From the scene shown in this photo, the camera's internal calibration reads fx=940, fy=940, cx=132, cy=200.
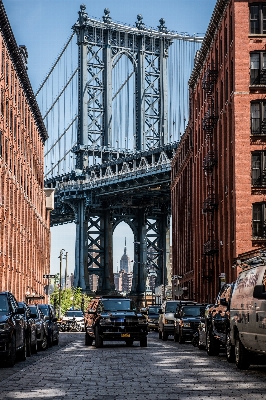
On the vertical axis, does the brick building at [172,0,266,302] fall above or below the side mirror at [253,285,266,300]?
above

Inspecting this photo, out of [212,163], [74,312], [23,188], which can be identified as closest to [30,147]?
[23,188]

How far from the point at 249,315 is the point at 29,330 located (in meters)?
10.5

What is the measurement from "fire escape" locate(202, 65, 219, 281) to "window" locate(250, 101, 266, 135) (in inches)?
396

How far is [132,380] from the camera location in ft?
58.4

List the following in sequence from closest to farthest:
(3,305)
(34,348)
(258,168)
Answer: (3,305)
(34,348)
(258,168)

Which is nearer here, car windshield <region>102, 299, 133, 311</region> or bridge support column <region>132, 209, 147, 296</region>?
car windshield <region>102, 299, 133, 311</region>

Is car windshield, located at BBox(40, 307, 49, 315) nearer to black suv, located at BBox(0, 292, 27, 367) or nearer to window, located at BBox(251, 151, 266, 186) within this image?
black suv, located at BBox(0, 292, 27, 367)

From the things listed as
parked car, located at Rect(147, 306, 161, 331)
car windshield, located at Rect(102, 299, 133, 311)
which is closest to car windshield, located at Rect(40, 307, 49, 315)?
car windshield, located at Rect(102, 299, 133, 311)

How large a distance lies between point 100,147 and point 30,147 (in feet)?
119

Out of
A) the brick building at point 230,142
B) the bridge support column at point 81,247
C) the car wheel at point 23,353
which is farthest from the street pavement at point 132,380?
the bridge support column at point 81,247

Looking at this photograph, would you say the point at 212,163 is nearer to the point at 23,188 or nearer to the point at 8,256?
the point at 8,256

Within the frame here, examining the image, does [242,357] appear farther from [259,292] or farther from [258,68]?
[258,68]

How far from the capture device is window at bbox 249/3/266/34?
6031 centimetres

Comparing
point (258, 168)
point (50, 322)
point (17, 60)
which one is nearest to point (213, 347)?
point (50, 322)
